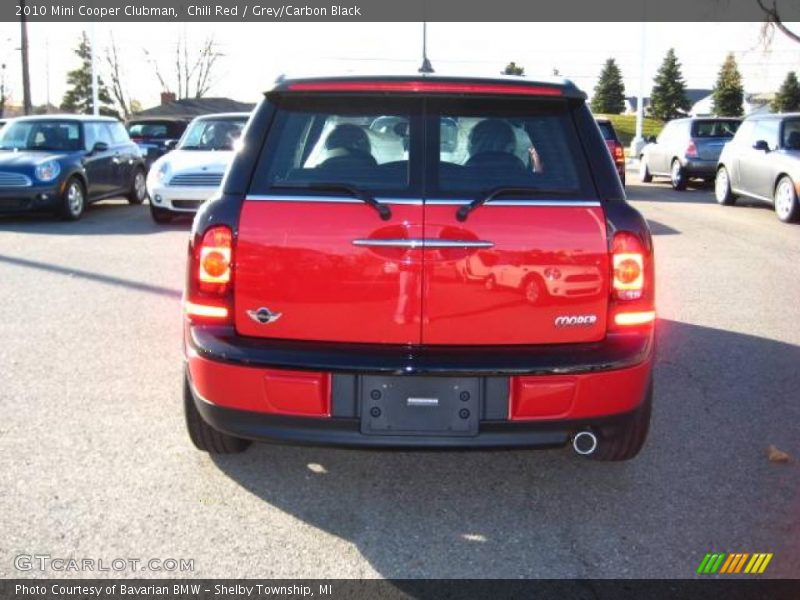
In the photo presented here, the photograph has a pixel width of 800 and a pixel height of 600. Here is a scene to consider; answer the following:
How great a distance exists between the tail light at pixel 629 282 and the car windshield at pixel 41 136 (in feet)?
38.9

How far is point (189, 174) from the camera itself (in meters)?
11.9

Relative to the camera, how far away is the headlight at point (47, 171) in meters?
12.2

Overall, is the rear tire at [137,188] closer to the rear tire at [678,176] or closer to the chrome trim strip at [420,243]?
the rear tire at [678,176]

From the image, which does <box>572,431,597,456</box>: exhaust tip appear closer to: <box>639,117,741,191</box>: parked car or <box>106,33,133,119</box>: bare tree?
<box>639,117,741,191</box>: parked car

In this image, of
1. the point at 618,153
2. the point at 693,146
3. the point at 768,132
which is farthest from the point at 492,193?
the point at 693,146

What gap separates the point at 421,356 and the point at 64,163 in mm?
11043

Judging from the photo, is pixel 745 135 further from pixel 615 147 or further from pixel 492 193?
pixel 492 193

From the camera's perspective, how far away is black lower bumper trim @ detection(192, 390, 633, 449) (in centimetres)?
304

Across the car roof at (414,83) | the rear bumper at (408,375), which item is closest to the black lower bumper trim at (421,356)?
the rear bumper at (408,375)

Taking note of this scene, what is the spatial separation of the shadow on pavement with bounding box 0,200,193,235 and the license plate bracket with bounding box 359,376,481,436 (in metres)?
9.24

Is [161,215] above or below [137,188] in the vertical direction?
below

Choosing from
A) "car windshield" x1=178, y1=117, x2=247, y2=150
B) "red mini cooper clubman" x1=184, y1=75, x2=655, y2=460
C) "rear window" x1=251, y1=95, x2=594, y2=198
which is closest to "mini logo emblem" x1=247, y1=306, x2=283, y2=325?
"red mini cooper clubman" x1=184, y1=75, x2=655, y2=460

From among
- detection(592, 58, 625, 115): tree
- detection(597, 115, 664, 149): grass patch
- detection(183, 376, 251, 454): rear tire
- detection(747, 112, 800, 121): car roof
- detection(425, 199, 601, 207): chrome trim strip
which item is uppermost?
detection(592, 58, 625, 115): tree

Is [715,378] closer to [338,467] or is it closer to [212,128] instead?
[338,467]
